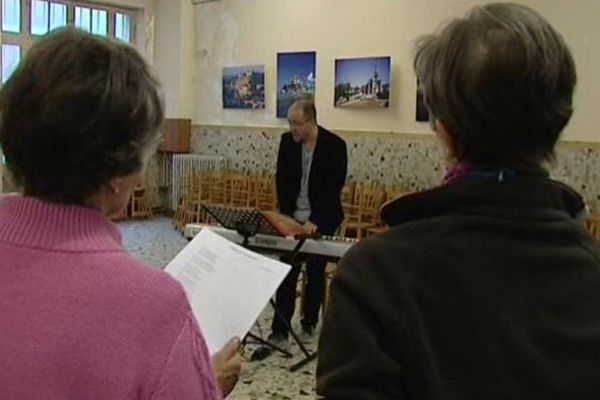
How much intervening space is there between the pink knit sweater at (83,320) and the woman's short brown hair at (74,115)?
→ 0.05 m

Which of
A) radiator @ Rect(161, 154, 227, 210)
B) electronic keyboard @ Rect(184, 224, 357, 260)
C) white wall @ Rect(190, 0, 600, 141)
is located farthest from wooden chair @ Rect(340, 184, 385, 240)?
electronic keyboard @ Rect(184, 224, 357, 260)

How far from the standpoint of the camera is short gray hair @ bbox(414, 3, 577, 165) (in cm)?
100

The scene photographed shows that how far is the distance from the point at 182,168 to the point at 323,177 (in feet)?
17.1

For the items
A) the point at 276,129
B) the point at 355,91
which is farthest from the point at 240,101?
the point at 355,91

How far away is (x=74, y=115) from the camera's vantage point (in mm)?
971

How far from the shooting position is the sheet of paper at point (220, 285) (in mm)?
1630

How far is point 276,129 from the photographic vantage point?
8.61m

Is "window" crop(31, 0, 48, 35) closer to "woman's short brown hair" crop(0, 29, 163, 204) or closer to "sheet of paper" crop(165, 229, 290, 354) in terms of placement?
"sheet of paper" crop(165, 229, 290, 354)

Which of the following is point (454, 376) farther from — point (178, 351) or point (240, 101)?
point (240, 101)

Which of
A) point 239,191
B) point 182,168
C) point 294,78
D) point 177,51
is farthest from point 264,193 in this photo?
point 177,51

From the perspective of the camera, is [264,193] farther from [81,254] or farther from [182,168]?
[81,254]

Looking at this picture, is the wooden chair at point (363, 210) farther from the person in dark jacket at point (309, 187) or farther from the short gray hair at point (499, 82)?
the short gray hair at point (499, 82)

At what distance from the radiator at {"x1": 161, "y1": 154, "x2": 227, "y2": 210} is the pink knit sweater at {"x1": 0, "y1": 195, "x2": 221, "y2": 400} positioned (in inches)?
319

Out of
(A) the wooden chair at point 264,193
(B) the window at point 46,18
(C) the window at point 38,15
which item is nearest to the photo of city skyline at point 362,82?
(A) the wooden chair at point 264,193
